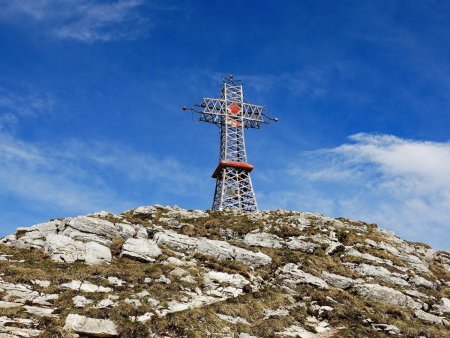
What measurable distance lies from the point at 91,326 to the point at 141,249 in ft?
35.3

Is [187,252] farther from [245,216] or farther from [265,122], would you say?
[265,122]

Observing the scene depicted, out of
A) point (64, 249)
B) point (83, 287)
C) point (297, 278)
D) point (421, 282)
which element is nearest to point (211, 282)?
point (297, 278)

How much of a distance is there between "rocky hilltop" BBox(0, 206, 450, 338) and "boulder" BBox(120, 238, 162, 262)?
75 mm

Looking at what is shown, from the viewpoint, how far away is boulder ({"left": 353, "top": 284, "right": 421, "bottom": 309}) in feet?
91.9

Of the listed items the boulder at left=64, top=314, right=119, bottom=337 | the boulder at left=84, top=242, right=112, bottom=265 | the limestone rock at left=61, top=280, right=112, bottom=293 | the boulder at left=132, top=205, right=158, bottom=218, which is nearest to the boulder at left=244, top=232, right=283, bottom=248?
the boulder at left=132, top=205, right=158, bottom=218

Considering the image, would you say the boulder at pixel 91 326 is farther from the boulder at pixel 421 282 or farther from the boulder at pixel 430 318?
the boulder at pixel 421 282

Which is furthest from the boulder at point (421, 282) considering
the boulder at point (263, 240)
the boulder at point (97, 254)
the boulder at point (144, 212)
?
the boulder at point (144, 212)

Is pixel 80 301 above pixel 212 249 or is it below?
below

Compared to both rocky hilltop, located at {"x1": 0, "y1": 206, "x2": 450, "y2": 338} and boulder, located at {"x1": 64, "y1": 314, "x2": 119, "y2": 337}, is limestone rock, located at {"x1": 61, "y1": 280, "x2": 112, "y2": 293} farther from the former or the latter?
boulder, located at {"x1": 64, "y1": 314, "x2": 119, "y2": 337}

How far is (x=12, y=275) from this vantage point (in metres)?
21.9

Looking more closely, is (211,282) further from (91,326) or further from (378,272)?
(378,272)

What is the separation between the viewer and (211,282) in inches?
1009

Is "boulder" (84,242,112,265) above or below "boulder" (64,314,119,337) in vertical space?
above

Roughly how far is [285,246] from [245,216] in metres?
8.76
